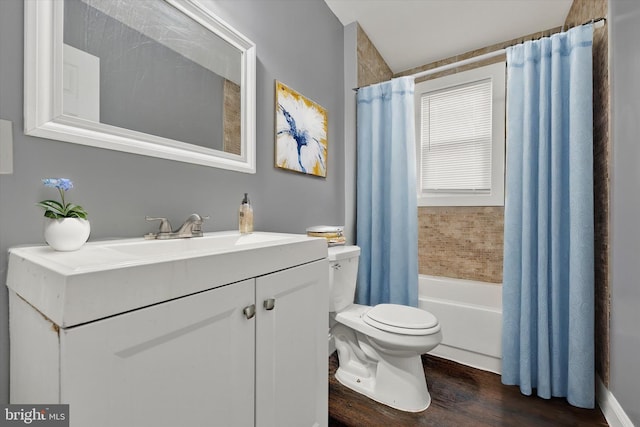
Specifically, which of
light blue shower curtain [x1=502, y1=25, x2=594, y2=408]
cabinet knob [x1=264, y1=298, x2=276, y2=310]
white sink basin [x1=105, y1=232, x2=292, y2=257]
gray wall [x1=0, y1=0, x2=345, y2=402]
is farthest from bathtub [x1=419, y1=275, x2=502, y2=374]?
cabinet knob [x1=264, y1=298, x2=276, y2=310]

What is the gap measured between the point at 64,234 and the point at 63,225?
0.02 m

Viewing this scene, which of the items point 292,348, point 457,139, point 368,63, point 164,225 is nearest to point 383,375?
point 292,348

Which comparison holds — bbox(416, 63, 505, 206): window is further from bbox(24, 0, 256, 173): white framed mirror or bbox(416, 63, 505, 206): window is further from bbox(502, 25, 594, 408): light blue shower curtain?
bbox(24, 0, 256, 173): white framed mirror

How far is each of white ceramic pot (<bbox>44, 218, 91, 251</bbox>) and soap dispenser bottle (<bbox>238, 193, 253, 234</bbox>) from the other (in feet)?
2.04

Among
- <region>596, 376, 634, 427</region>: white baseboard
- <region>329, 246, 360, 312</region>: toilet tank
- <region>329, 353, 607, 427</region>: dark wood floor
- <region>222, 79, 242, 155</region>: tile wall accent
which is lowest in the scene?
<region>329, 353, 607, 427</region>: dark wood floor

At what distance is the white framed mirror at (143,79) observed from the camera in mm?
815

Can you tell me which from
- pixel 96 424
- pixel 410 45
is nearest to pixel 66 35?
pixel 96 424

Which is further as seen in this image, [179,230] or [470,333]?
[470,333]

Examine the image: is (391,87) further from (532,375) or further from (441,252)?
(532,375)

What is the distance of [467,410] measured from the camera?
57.6 inches

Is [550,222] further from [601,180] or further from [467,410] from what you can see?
[467,410]

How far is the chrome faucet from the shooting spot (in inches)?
40.3

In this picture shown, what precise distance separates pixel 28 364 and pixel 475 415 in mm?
1770

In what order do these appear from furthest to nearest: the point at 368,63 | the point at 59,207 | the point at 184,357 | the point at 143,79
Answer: the point at 368,63 → the point at 143,79 → the point at 59,207 → the point at 184,357
